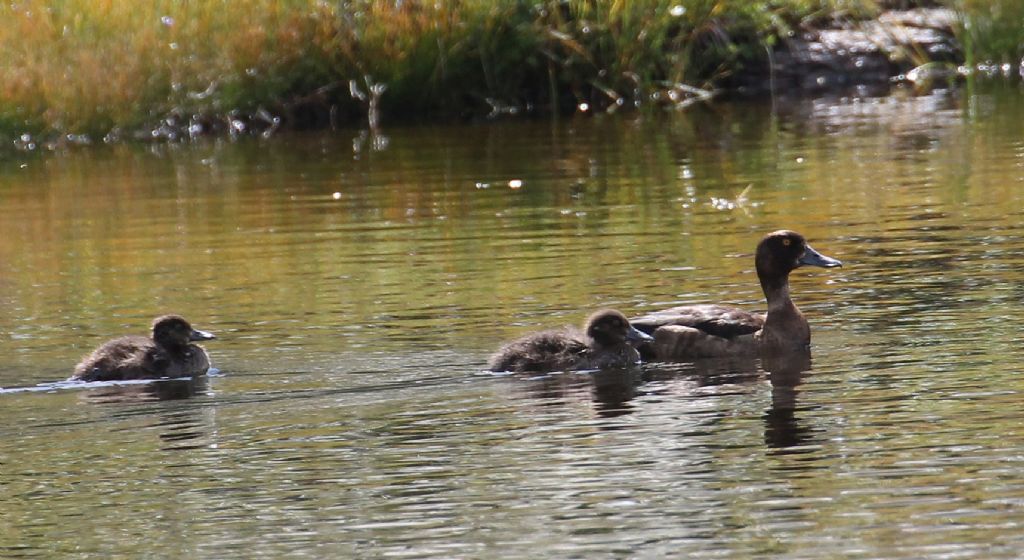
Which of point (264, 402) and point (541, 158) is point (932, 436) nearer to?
point (264, 402)

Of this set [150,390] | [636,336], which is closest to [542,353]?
[636,336]

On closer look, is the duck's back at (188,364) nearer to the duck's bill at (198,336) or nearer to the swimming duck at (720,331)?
the duck's bill at (198,336)

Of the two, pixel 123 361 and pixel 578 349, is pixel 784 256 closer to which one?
pixel 578 349

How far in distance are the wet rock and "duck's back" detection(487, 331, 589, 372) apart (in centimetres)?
1895

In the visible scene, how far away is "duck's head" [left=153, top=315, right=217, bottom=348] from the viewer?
37.0ft

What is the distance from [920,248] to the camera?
14.0 meters

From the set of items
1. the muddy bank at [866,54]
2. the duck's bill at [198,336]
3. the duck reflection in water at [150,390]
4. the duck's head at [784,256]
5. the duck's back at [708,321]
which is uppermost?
the muddy bank at [866,54]

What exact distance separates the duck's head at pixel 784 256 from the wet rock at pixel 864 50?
17846 millimetres

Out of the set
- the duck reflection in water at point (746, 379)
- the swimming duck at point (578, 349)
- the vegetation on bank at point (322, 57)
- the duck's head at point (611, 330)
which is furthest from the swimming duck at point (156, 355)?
the vegetation on bank at point (322, 57)

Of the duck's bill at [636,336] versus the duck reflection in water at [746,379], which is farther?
the duck's bill at [636,336]

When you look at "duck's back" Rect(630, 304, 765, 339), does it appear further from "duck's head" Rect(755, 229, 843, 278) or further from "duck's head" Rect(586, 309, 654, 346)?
"duck's head" Rect(755, 229, 843, 278)

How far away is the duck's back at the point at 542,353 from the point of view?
1077cm

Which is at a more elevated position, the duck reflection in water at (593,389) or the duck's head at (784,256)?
the duck's head at (784,256)

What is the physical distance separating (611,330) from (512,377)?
584 mm
